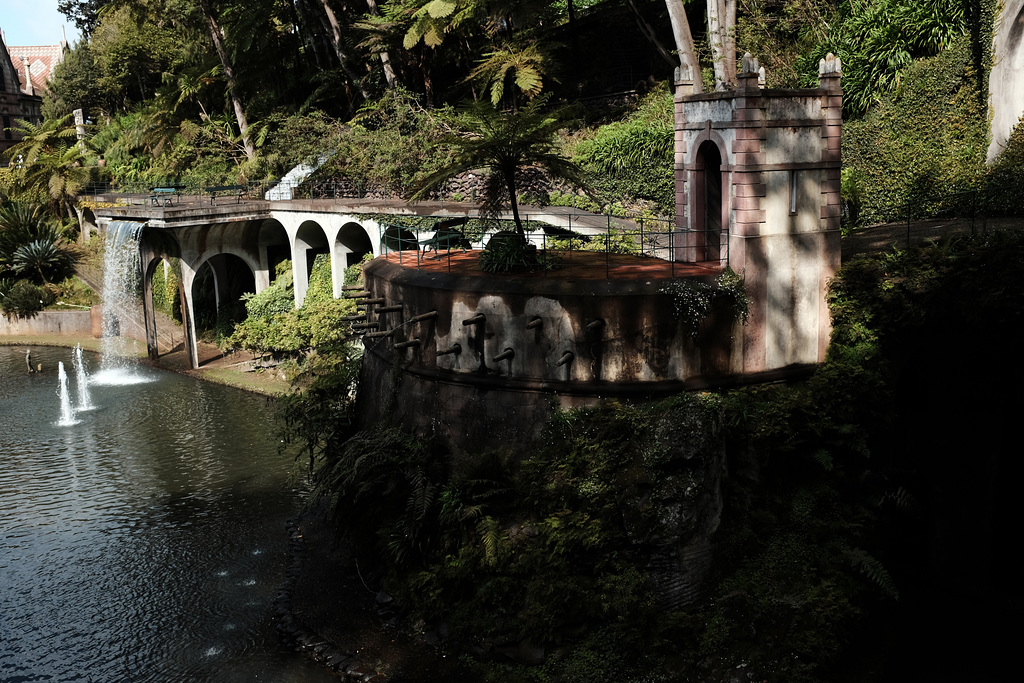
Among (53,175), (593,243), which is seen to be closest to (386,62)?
(53,175)

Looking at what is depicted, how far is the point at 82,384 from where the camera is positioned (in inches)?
1169

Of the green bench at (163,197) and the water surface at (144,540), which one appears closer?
the water surface at (144,540)

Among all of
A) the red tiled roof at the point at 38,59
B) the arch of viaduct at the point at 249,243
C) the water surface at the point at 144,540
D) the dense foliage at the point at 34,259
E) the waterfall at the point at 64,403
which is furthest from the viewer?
the red tiled roof at the point at 38,59

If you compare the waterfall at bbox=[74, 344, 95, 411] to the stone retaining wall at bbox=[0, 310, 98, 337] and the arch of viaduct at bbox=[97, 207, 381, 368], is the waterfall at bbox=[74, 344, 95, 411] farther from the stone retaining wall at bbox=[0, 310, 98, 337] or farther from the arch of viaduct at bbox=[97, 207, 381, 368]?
the stone retaining wall at bbox=[0, 310, 98, 337]

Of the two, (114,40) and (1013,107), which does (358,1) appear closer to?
(114,40)

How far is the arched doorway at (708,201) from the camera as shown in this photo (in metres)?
17.7

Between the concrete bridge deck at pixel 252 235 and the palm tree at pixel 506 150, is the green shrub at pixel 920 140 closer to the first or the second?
the concrete bridge deck at pixel 252 235

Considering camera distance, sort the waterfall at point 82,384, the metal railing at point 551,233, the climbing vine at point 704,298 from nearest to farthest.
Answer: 1. the climbing vine at point 704,298
2. the metal railing at point 551,233
3. the waterfall at point 82,384

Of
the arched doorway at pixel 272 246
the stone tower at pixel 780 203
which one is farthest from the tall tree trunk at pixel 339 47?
the stone tower at pixel 780 203

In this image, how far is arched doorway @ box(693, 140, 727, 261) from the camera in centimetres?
1767

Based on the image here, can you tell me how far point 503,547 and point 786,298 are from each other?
251 inches

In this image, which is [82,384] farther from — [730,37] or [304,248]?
[730,37]

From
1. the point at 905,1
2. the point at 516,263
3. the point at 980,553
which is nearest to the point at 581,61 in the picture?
the point at 905,1

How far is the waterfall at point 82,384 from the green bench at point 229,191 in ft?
23.6
